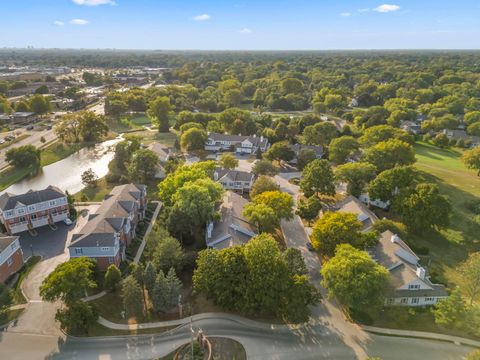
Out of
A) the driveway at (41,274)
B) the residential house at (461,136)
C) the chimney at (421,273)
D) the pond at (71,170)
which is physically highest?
the chimney at (421,273)

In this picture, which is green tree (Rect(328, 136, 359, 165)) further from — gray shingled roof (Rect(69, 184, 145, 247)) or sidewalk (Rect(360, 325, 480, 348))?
sidewalk (Rect(360, 325, 480, 348))

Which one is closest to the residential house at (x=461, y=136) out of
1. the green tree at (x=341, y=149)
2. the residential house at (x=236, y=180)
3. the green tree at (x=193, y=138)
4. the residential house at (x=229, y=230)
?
the green tree at (x=341, y=149)

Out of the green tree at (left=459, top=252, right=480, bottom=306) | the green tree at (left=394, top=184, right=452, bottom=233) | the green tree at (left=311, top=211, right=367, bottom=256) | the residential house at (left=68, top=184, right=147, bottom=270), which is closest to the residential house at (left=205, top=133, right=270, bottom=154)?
the residential house at (left=68, top=184, right=147, bottom=270)

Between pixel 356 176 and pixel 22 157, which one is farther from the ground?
pixel 356 176

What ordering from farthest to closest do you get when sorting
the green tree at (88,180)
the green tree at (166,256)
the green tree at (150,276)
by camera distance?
the green tree at (88,180), the green tree at (166,256), the green tree at (150,276)

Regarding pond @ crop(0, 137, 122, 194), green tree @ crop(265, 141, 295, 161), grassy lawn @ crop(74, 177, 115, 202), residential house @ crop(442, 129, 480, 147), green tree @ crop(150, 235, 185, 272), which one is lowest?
pond @ crop(0, 137, 122, 194)

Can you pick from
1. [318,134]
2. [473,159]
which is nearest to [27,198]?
[318,134]

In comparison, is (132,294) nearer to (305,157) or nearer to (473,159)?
(305,157)

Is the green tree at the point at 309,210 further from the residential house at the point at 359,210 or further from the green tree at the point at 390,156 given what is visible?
the green tree at the point at 390,156
